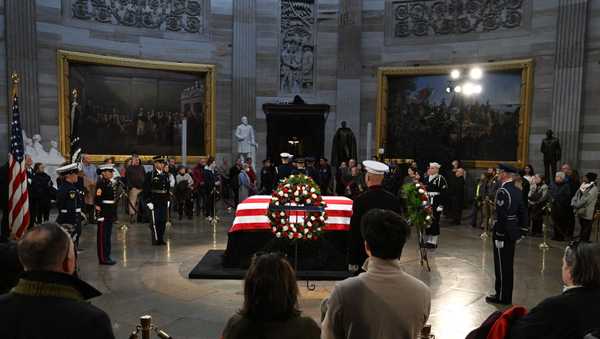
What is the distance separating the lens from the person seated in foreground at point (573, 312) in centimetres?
208

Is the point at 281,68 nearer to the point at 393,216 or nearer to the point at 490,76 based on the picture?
the point at 490,76

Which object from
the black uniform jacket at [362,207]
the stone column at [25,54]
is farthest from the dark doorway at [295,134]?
the black uniform jacket at [362,207]

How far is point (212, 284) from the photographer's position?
22.0ft

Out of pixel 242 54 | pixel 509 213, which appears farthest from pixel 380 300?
pixel 242 54

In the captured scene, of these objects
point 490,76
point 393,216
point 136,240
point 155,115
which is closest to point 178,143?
point 155,115

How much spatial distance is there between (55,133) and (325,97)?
10004mm

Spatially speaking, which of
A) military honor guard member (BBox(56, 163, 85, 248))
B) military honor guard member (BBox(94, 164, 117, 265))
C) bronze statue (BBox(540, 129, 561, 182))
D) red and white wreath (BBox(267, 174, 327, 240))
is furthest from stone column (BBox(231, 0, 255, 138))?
red and white wreath (BBox(267, 174, 327, 240))

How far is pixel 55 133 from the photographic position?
1499cm

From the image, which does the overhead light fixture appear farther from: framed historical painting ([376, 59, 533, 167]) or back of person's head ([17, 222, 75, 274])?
back of person's head ([17, 222, 75, 274])

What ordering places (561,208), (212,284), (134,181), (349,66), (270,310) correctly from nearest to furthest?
(270,310) → (212,284) → (561,208) → (134,181) → (349,66)

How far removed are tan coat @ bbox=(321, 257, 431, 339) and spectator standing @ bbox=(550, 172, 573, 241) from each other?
9917 mm

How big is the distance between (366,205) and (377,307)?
9.60 feet

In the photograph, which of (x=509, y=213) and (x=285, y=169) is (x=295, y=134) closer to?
(x=285, y=169)

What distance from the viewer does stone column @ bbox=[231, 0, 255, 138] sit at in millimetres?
17859
